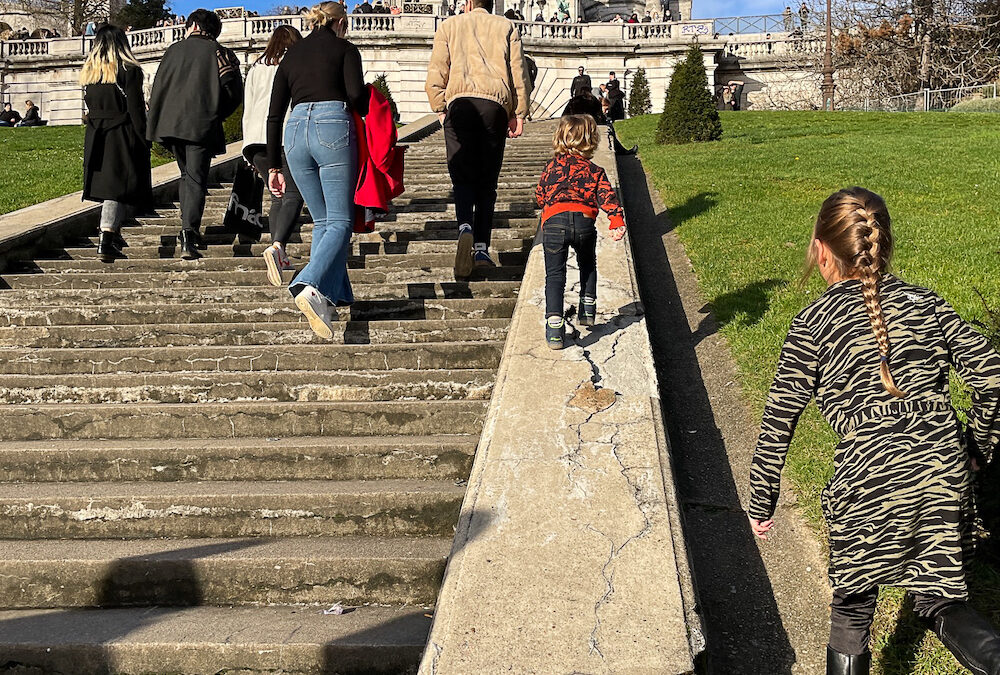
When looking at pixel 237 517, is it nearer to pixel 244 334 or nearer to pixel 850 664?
pixel 244 334

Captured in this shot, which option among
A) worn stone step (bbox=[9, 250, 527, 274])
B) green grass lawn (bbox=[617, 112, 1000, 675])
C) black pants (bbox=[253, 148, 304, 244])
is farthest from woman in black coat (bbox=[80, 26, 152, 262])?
green grass lawn (bbox=[617, 112, 1000, 675])

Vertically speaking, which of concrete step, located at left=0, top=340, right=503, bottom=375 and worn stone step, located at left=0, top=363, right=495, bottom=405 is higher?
concrete step, located at left=0, top=340, right=503, bottom=375

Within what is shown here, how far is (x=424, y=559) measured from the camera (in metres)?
3.71

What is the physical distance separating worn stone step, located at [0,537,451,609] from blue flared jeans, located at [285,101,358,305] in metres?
2.10

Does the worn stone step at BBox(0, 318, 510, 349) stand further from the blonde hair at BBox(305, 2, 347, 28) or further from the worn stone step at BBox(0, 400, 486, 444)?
the blonde hair at BBox(305, 2, 347, 28)

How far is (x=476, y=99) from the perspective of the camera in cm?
669

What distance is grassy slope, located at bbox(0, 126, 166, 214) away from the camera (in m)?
11.9

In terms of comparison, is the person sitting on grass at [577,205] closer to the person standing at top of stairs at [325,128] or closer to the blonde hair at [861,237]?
the person standing at top of stairs at [325,128]

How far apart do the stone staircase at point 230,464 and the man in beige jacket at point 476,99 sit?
1.98ft

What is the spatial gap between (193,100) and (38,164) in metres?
10.7

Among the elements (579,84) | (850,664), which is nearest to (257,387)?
(850,664)

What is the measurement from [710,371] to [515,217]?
10.9 feet

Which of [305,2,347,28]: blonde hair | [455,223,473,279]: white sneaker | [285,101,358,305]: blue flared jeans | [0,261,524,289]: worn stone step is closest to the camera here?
[285,101,358,305]: blue flared jeans

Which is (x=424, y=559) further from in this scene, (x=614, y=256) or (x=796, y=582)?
(x=614, y=256)
